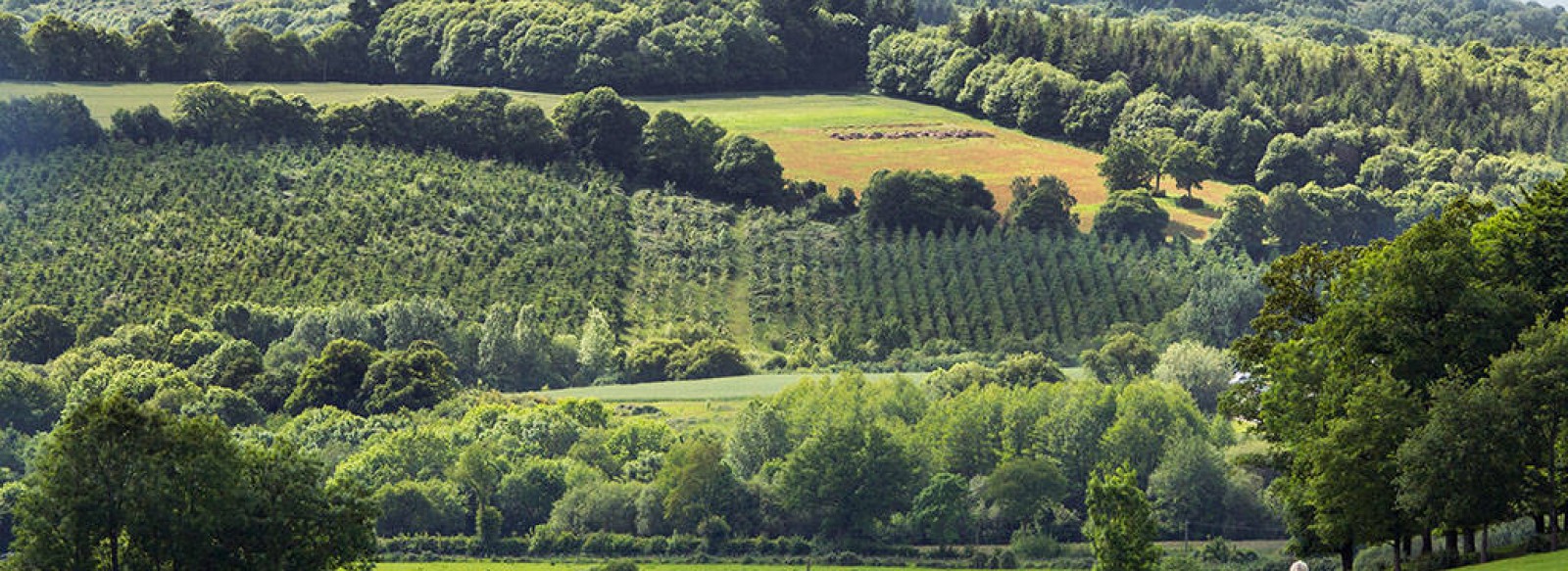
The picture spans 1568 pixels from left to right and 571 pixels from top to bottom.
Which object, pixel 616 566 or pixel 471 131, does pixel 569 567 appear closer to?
pixel 616 566

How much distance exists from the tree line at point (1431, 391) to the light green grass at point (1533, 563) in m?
1.69

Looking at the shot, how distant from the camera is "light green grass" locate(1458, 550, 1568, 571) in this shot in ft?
236

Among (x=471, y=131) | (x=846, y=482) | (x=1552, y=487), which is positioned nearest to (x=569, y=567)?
(x=846, y=482)

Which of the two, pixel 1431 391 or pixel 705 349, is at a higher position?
pixel 1431 391

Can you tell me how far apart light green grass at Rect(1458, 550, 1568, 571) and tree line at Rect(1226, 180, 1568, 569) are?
1.69m

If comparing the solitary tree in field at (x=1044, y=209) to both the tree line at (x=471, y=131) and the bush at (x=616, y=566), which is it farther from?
the bush at (x=616, y=566)

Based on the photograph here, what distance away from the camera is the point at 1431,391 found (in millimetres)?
79812

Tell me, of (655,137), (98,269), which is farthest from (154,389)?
(655,137)

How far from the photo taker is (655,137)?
620 feet

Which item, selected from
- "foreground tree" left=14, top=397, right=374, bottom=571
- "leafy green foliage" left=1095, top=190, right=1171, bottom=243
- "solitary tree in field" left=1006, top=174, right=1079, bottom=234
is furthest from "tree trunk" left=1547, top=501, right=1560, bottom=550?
"leafy green foliage" left=1095, top=190, right=1171, bottom=243

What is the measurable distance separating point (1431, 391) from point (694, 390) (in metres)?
78.1

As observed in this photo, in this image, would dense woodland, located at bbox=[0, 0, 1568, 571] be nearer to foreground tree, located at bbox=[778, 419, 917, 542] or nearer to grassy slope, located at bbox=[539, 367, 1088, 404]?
foreground tree, located at bbox=[778, 419, 917, 542]

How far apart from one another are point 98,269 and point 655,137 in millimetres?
37481

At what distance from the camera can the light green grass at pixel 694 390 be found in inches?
6033
